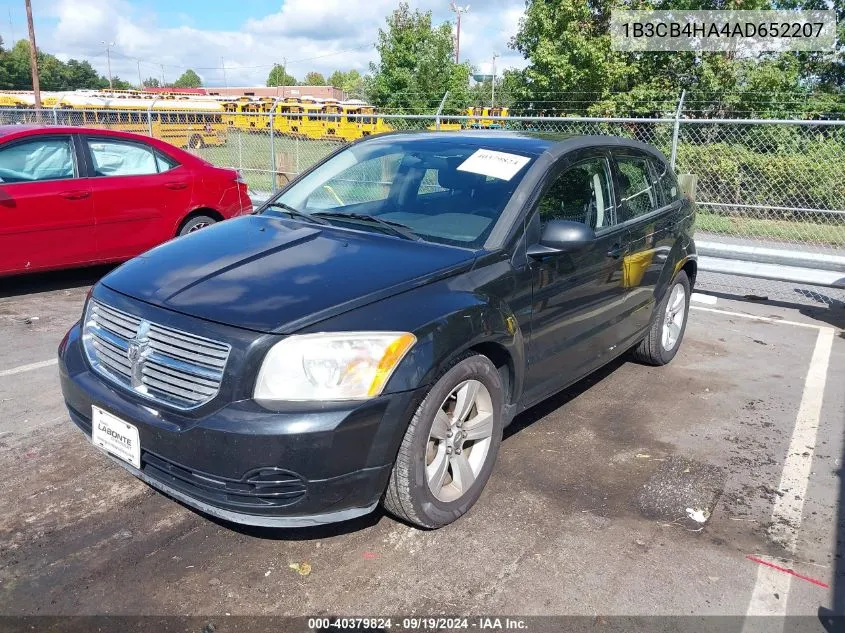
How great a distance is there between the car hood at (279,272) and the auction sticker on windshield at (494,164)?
2.17ft

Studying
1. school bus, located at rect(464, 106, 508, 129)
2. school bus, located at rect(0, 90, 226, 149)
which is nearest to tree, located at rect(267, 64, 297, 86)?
school bus, located at rect(0, 90, 226, 149)

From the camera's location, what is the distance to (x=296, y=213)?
13.3 feet

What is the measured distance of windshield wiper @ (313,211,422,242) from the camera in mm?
3579

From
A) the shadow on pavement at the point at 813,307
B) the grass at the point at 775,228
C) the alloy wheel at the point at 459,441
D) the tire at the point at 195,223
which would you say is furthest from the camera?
the grass at the point at 775,228

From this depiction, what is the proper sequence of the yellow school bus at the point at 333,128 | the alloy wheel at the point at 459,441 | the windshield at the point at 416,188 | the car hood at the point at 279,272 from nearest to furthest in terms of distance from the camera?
the car hood at the point at 279,272
the alloy wheel at the point at 459,441
the windshield at the point at 416,188
the yellow school bus at the point at 333,128

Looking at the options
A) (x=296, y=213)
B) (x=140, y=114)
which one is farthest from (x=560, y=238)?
(x=140, y=114)

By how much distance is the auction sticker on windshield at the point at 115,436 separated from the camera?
285cm

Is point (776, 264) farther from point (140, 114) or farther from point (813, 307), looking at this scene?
point (140, 114)

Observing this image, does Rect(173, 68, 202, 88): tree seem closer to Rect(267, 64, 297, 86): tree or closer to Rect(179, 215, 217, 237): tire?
Rect(267, 64, 297, 86): tree

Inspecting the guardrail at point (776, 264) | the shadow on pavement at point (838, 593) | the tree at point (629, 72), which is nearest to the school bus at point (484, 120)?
the tree at point (629, 72)

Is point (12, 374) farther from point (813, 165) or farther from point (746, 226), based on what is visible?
point (813, 165)

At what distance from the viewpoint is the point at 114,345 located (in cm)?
306

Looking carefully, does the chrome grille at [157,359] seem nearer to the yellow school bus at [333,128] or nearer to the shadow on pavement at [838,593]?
the shadow on pavement at [838,593]

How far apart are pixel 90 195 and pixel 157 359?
4711mm
